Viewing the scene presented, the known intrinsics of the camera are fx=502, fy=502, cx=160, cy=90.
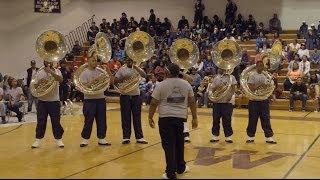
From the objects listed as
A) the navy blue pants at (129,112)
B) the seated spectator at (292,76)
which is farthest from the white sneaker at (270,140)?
the seated spectator at (292,76)

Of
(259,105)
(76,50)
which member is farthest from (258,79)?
(76,50)

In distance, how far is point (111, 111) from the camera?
1806 cm

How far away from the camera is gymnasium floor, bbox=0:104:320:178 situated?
7.96 m

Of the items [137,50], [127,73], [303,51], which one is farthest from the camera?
[303,51]

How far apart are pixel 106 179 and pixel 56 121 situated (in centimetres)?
326

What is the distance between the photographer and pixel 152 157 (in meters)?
9.30

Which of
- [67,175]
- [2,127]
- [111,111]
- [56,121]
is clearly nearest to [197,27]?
[111,111]

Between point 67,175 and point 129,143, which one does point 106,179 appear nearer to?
point 67,175

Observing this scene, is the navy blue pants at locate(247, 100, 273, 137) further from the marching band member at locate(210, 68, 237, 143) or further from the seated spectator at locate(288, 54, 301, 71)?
the seated spectator at locate(288, 54, 301, 71)

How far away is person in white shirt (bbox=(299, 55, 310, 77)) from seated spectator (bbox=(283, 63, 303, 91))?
18 cm

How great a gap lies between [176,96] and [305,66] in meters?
13.3

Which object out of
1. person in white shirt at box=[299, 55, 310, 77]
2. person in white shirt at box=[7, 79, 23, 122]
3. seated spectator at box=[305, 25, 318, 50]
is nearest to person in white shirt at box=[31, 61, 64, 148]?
person in white shirt at box=[7, 79, 23, 122]

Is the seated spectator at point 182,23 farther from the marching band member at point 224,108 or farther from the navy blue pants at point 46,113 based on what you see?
the navy blue pants at point 46,113

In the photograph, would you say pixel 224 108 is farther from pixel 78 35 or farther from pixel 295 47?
pixel 78 35
